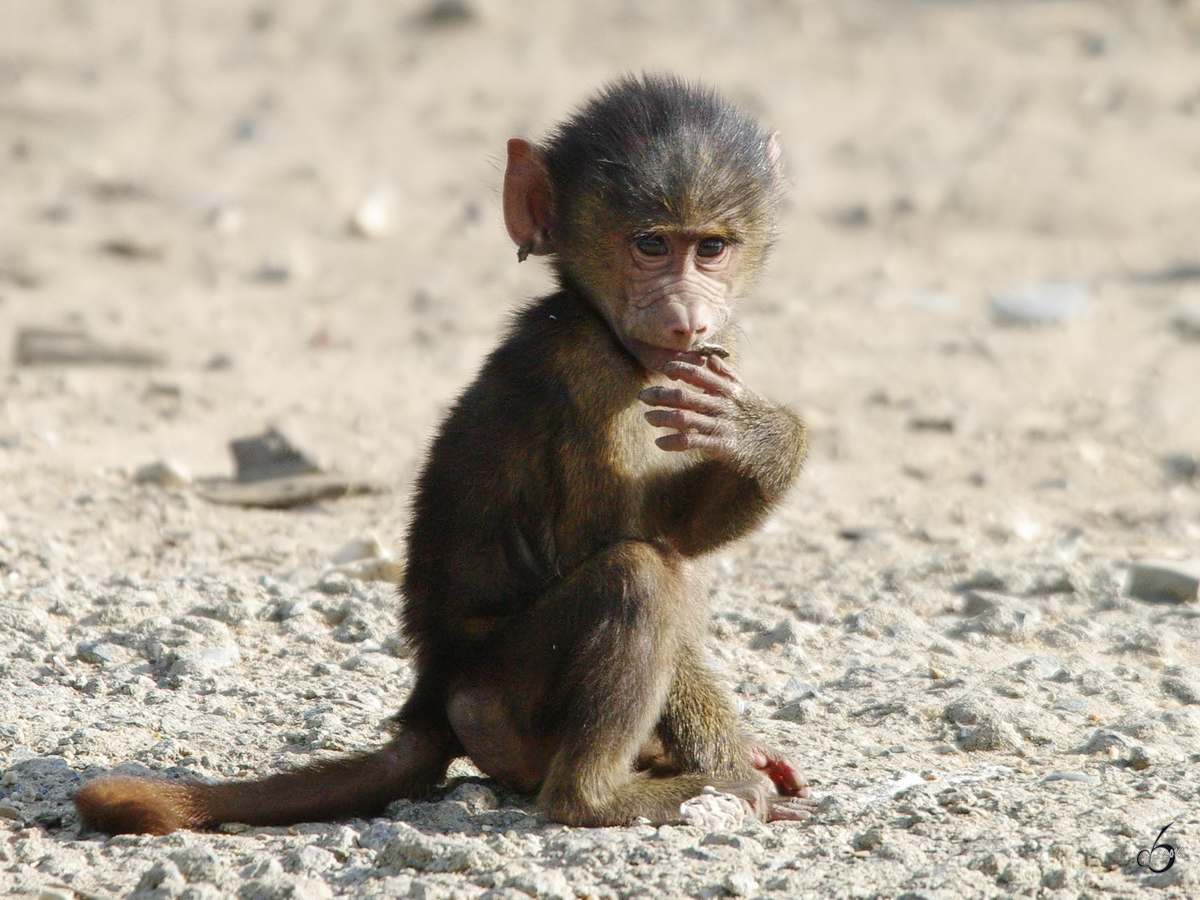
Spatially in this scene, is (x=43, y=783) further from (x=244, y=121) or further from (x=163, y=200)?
(x=244, y=121)

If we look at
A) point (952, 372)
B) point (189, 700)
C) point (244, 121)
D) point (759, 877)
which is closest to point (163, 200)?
point (244, 121)

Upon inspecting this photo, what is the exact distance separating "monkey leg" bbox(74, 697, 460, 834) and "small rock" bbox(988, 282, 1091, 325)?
6555mm

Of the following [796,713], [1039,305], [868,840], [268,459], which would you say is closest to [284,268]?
[268,459]

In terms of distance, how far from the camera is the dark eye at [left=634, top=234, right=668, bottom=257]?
441 cm

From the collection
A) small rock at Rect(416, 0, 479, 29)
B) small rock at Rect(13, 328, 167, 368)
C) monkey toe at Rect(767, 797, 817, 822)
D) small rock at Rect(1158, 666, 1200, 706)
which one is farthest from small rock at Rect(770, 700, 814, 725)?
small rock at Rect(416, 0, 479, 29)

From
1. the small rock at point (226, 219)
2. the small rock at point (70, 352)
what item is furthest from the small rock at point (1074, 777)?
the small rock at point (226, 219)

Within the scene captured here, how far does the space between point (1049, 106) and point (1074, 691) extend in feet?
28.4

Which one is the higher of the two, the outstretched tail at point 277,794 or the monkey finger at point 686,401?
the monkey finger at point 686,401

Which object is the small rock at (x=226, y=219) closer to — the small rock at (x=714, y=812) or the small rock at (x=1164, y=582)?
the small rock at (x=1164, y=582)

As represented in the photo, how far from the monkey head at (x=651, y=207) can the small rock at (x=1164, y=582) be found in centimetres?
240

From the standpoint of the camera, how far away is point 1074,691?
5.24 metres

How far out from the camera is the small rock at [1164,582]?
6129mm

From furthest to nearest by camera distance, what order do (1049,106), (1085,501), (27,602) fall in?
(1049,106) → (1085,501) → (27,602)

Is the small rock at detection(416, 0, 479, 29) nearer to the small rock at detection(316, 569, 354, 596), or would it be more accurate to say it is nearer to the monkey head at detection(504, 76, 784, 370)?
the small rock at detection(316, 569, 354, 596)
